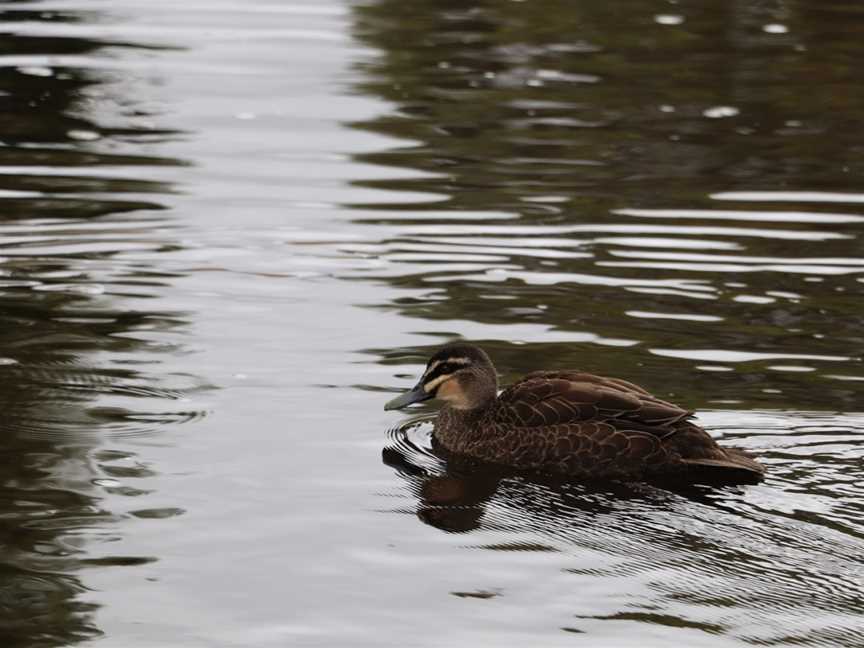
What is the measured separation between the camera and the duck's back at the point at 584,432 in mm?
9633

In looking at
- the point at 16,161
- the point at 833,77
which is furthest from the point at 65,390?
the point at 833,77

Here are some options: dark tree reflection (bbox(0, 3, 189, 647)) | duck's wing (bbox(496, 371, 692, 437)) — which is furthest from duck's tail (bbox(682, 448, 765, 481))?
dark tree reflection (bbox(0, 3, 189, 647))

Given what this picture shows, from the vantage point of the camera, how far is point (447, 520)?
30.2 feet

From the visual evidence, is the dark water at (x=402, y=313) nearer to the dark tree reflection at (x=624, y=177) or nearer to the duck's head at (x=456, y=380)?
the dark tree reflection at (x=624, y=177)

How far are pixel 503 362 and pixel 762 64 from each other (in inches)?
490

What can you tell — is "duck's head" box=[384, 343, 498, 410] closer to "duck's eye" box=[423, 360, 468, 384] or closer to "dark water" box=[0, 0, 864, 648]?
"duck's eye" box=[423, 360, 468, 384]

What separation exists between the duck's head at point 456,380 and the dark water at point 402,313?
28 centimetres

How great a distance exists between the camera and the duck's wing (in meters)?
9.80

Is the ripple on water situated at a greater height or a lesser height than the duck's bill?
lesser

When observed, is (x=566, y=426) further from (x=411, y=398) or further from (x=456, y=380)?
(x=411, y=398)

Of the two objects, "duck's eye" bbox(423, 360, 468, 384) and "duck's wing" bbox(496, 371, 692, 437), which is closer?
"duck's wing" bbox(496, 371, 692, 437)

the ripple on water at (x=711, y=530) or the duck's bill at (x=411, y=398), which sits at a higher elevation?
the duck's bill at (x=411, y=398)

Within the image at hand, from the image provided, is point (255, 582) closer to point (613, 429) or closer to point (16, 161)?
→ point (613, 429)

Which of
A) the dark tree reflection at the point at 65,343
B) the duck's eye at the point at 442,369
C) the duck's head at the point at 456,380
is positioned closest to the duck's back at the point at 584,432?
the duck's head at the point at 456,380
